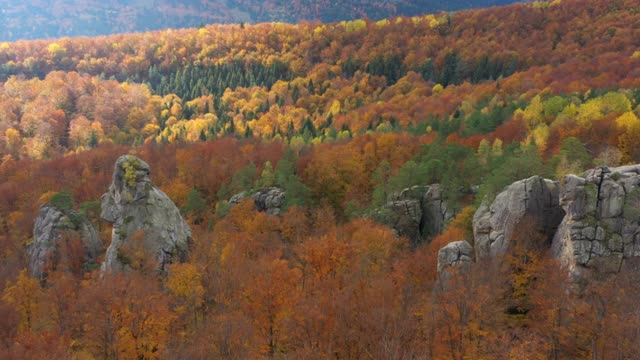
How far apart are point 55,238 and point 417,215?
49.3 meters

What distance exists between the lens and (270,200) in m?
80.0

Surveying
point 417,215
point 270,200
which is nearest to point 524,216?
point 417,215

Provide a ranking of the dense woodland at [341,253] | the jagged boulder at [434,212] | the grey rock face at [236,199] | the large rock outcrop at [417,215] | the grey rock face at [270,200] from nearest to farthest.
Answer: the dense woodland at [341,253] → the jagged boulder at [434,212] → the large rock outcrop at [417,215] → the grey rock face at [270,200] → the grey rock face at [236,199]

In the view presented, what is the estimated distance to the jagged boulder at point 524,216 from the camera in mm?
42750

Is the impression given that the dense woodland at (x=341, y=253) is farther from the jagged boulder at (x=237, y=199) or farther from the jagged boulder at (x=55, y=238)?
the jagged boulder at (x=55, y=238)

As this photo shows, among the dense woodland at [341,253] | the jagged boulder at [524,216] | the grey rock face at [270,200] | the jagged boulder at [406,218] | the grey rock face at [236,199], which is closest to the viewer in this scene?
the dense woodland at [341,253]

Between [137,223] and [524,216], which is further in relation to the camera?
[137,223]

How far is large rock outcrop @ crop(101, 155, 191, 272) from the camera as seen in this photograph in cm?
5644

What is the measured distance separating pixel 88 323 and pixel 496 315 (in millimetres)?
34447

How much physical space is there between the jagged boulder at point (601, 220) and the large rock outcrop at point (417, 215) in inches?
978

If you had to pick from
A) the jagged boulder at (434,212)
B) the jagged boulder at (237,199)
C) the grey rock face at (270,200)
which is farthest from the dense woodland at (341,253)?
the grey rock face at (270,200)

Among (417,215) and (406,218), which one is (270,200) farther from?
(417,215)

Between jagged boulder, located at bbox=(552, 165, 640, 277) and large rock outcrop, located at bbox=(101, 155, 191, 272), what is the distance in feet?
143

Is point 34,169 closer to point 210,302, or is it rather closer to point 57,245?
point 57,245
